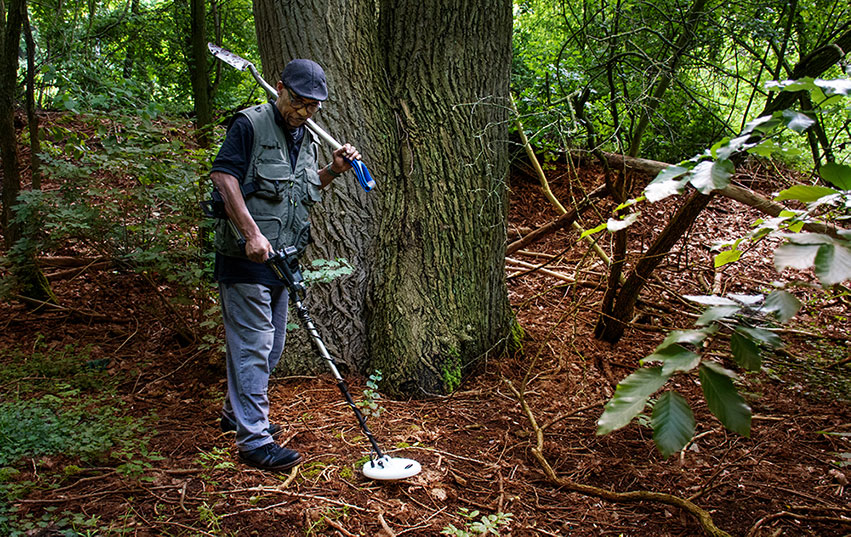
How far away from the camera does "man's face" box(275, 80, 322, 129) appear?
2865 mm

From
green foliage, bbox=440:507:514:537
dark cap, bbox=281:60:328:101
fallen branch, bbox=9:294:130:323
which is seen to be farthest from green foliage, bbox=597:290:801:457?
fallen branch, bbox=9:294:130:323

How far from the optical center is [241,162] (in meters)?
2.80

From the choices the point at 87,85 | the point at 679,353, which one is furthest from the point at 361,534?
the point at 87,85

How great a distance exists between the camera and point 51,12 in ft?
25.4

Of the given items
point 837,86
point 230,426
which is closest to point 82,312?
point 230,426

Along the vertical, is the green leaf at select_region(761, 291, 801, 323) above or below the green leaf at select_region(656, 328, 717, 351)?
above

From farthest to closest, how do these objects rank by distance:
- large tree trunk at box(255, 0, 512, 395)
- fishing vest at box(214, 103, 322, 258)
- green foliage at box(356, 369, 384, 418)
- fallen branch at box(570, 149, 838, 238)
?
1. fallen branch at box(570, 149, 838, 238)
2. large tree trunk at box(255, 0, 512, 395)
3. green foliage at box(356, 369, 384, 418)
4. fishing vest at box(214, 103, 322, 258)

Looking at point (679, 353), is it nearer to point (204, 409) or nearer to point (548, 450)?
point (548, 450)

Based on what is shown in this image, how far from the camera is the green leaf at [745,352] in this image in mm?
1050

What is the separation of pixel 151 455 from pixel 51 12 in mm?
7491

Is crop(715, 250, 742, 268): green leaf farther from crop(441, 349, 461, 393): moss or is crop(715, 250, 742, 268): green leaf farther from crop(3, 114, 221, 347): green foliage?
crop(3, 114, 221, 347): green foliage

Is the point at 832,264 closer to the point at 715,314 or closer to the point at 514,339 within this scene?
the point at 715,314

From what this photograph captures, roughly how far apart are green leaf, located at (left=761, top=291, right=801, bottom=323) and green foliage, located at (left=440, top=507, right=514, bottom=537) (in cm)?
182

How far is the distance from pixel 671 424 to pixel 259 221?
2337 millimetres
